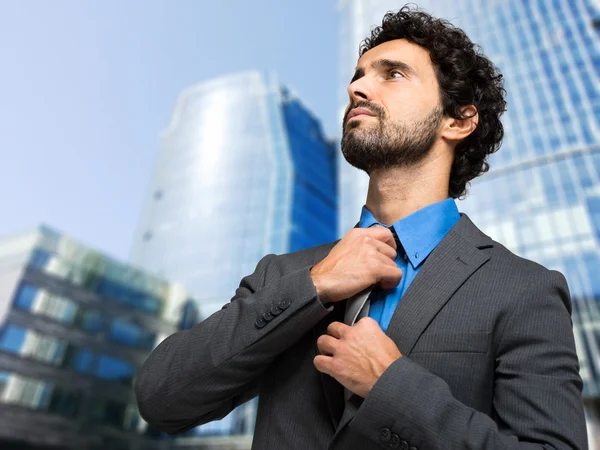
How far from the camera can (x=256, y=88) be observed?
74.7 m

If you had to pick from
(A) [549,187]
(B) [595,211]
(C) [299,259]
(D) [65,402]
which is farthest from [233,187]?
(C) [299,259]

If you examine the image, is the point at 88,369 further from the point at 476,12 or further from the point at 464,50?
the point at 476,12

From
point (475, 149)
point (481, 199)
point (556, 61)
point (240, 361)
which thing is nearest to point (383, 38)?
point (475, 149)

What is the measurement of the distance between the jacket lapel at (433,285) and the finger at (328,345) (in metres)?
0.16

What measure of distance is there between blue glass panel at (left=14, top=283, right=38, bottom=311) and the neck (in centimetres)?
3857


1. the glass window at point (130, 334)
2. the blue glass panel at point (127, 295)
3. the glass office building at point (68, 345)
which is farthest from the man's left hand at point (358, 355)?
the glass window at point (130, 334)

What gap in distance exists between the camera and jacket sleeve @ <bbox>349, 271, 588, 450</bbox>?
136cm

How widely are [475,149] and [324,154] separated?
72593mm

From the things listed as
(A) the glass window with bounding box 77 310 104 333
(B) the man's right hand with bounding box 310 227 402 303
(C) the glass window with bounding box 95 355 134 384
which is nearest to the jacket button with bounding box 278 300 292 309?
(B) the man's right hand with bounding box 310 227 402 303

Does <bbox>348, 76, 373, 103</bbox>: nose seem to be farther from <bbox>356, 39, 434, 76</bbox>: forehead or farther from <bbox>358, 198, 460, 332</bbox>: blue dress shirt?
<bbox>358, 198, 460, 332</bbox>: blue dress shirt

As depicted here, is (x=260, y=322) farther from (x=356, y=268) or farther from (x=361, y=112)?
(x=361, y=112)

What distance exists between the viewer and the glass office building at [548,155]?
38.4m

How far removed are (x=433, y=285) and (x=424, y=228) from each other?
40 centimetres

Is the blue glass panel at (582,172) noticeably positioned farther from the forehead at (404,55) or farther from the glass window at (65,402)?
the forehead at (404,55)
